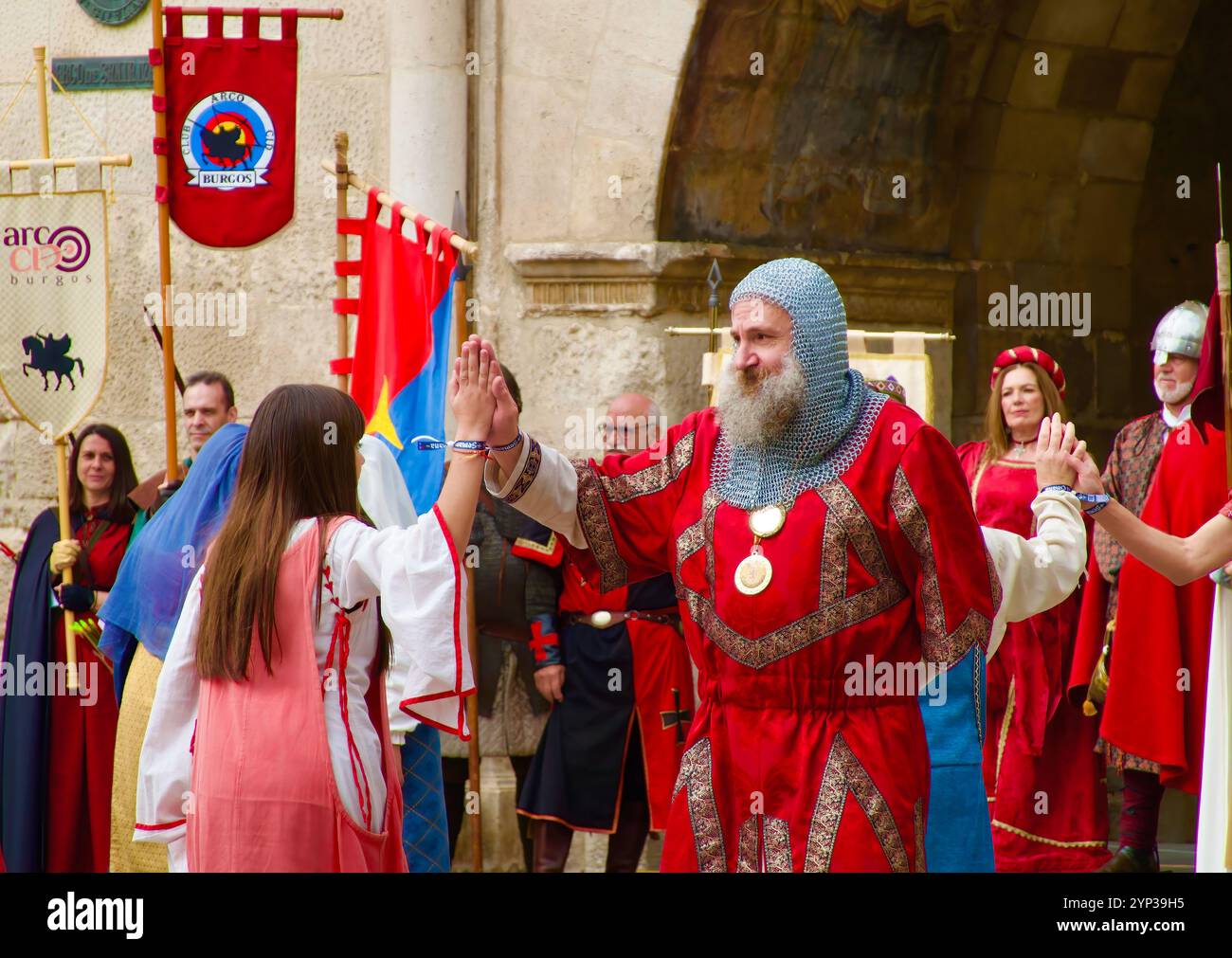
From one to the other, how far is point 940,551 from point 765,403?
486 millimetres

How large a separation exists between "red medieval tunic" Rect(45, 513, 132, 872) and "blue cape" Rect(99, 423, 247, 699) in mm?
1505

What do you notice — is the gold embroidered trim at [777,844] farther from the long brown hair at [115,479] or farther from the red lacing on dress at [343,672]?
the long brown hair at [115,479]

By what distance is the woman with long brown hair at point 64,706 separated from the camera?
6.37 m

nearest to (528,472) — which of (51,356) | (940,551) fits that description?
(940,551)

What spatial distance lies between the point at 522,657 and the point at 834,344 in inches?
129

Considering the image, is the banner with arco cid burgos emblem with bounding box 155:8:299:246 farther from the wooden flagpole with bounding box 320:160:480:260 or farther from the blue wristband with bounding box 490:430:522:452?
the blue wristband with bounding box 490:430:522:452

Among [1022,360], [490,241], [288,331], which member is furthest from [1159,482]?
[288,331]

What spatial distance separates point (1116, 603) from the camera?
638cm

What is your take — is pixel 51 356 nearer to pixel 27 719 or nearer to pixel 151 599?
pixel 27 719

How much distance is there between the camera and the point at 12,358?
6012 millimetres

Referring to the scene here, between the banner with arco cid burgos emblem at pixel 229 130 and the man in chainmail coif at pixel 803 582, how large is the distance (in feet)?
8.12

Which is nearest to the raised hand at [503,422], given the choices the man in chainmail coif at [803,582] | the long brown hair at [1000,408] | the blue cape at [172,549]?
the man in chainmail coif at [803,582]

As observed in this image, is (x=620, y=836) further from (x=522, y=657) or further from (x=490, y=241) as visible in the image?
(x=490, y=241)

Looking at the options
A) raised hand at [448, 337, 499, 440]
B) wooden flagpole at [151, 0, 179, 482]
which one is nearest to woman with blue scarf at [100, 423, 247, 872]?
wooden flagpole at [151, 0, 179, 482]
